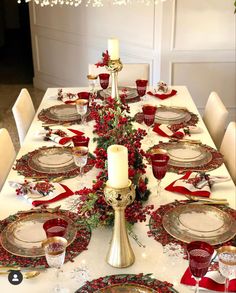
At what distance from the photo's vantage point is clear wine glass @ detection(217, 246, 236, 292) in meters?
1.22

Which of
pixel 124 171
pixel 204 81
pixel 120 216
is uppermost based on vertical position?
pixel 124 171

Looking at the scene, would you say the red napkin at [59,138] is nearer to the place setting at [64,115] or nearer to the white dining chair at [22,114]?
the place setting at [64,115]

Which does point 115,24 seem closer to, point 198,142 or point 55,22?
point 55,22

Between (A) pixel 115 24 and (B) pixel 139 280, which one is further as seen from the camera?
(A) pixel 115 24

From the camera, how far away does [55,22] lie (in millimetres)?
4816

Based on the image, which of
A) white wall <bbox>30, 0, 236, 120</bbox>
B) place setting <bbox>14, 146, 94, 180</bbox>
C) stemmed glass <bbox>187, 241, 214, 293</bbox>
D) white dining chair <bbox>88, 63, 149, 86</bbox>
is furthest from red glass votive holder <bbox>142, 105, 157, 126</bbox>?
white wall <bbox>30, 0, 236, 120</bbox>

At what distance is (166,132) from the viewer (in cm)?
240

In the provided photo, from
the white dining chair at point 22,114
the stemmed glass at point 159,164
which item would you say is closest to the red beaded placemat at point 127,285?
the stemmed glass at point 159,164

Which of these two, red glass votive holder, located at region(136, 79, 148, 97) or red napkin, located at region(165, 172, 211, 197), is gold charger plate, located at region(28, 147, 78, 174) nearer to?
red napkin, located at region(165, 172, 211, 197)

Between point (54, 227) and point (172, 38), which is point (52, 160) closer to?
point (54, 227)

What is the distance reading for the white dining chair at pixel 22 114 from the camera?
258cm

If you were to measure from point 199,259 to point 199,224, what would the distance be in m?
0.41

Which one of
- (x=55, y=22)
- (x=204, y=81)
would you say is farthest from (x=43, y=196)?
(x=55, y=22)

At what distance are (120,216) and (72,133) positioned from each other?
3.56ft
